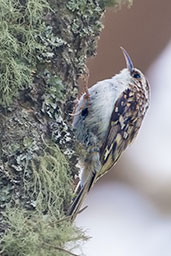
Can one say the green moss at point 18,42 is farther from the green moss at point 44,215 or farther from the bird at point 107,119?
the bird at point 107,119

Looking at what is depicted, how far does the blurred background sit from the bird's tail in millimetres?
620

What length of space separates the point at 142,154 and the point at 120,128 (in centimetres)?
81

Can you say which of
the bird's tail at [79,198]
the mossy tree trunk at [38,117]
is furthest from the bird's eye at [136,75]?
the mossy tree trunk at [38,117]

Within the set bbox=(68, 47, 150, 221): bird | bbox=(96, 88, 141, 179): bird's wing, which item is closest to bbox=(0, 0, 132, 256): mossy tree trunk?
bbox=(68, 47, 150, 221): bird

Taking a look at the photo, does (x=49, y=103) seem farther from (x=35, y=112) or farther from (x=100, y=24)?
(x=100, y=24)

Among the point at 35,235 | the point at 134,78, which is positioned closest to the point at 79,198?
the point at 35,235

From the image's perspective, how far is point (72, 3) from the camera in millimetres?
2061

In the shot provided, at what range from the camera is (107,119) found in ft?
8.39

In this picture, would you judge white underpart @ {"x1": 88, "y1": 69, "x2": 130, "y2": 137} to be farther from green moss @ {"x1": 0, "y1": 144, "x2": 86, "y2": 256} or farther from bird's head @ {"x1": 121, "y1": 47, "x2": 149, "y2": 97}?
green moss @ {"x1": 0, "y1": 144, "x2": 86, "y2": 256}

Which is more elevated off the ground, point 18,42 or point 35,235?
point 18,42

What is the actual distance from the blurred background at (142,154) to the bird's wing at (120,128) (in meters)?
0.35

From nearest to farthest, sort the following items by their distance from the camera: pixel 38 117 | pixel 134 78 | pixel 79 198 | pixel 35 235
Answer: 1. pixel 35 235
2. pixel 38 117
3. pixel 79 198
4. pixel 134 78

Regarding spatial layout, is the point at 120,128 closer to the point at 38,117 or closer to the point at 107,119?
the point at 107,119

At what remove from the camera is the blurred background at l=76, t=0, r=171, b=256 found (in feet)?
9.89
